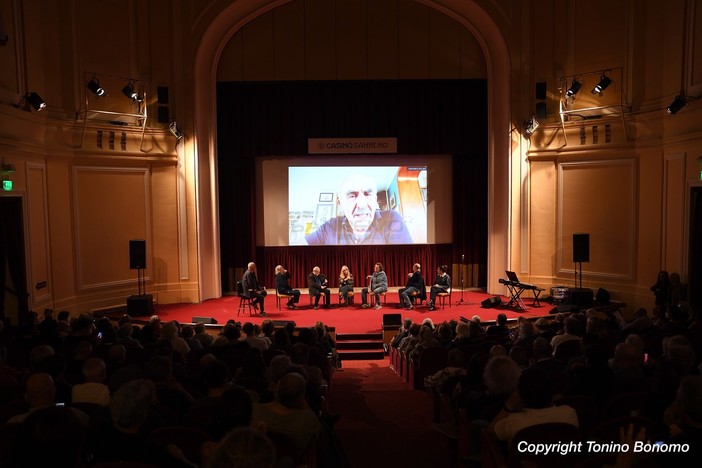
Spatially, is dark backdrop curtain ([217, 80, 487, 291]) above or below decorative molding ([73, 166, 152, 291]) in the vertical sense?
above

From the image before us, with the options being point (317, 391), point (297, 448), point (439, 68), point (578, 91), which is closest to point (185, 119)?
point (439, 68)

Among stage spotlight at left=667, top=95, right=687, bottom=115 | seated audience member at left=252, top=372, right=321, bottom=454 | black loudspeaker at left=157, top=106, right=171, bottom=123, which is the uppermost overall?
black loudspeaker at left=157, top=106, right=171, bottom=123

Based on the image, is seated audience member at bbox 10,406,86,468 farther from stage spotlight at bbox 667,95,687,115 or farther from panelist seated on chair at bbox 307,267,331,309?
stage spotlight at bbox 667,95,687,115

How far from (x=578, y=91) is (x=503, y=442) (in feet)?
37.3

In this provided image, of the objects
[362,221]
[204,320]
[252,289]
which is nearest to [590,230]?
[362,221]

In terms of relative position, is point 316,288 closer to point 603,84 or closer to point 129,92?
point 129,92

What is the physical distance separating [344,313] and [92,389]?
8615 mm

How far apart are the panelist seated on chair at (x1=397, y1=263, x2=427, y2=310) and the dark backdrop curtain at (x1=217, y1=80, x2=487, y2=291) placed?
2974 mm

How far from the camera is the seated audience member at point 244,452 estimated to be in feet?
6.79

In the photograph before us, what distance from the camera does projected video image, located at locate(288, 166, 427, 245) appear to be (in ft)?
48.3

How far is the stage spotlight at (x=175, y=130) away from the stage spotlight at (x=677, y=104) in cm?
998

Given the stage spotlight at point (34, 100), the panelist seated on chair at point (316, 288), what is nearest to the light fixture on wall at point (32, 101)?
the stage spotlight at point (34, 100)

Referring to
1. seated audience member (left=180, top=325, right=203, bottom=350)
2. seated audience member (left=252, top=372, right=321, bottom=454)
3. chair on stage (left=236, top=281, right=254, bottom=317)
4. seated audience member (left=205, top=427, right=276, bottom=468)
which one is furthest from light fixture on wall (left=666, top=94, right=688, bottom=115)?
seated audience member (left=205, top=427, right=276, bottom=468)

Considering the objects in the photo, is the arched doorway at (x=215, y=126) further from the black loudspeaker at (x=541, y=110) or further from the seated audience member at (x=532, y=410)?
the seated audience member at (x=532, y=410)
